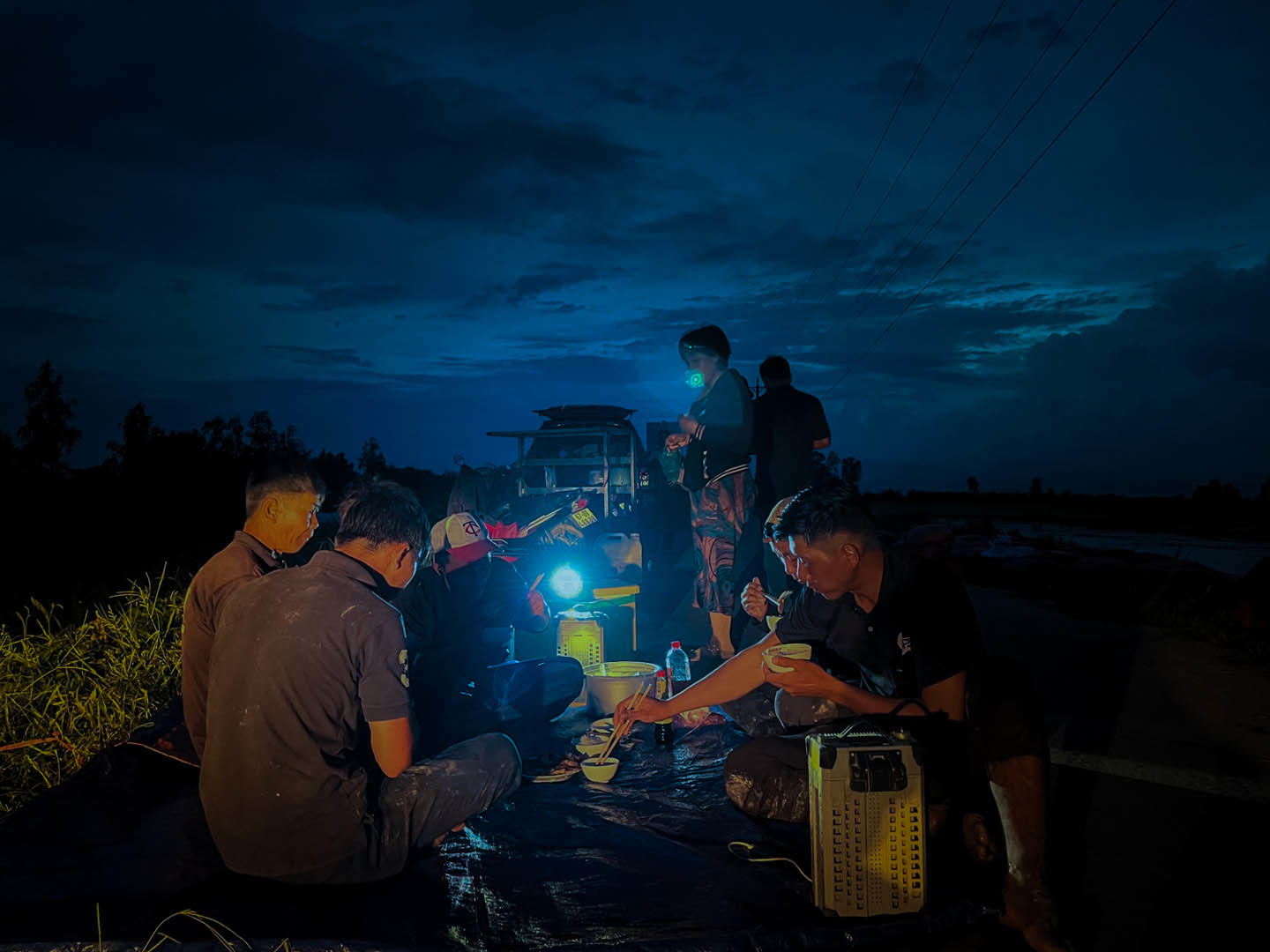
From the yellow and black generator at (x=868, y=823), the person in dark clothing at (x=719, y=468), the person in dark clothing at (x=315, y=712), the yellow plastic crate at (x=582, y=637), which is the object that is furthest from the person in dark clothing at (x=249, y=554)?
the person in dark clothing at (x=719, y=468)

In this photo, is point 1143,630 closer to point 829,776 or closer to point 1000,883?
point 1000,883

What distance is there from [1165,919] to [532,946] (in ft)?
7.11

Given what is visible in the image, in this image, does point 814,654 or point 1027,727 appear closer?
point 1027,727

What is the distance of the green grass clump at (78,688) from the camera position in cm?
430

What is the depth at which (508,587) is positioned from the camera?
5.79 meters

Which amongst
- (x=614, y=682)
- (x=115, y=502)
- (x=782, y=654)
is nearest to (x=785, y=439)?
(x=614, y=682)

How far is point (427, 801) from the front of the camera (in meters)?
3.20

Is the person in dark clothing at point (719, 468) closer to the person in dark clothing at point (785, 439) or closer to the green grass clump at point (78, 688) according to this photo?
the person in dark clothing at point (785, 439)

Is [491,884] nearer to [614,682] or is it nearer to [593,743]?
[593,743]

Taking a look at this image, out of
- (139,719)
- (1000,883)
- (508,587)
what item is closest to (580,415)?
(508,587)

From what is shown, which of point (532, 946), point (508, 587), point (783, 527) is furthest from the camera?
point (508, 587)

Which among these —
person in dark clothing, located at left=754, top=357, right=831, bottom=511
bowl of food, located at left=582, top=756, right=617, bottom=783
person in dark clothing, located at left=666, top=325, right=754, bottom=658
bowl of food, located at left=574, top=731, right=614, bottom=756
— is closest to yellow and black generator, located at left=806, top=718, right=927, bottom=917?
bowl of food, located at left=582, top=756, right=617, bottom=783

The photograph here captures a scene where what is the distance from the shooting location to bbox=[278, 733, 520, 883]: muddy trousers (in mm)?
2943

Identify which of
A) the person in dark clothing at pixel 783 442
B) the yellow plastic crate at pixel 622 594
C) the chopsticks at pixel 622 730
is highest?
the person in dark clothing at pixel 783 442
